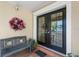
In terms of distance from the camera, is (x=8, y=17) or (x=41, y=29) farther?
(x=41, y=29)

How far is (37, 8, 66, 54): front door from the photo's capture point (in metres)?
2.23

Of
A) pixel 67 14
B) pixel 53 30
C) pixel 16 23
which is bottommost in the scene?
pixel 53 30

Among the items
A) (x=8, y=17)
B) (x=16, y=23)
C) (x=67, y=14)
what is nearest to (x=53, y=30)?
(x=67, y=14)

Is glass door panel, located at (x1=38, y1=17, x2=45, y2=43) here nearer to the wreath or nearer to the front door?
the front door

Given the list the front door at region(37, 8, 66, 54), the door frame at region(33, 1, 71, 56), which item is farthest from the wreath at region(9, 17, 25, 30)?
the front door at region(37, 8, 66, 54)

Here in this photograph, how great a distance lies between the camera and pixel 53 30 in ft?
8.38

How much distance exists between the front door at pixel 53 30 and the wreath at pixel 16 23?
2.01 feet

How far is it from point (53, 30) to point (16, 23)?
1.06 metres

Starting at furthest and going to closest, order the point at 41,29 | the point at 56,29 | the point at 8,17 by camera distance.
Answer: the point at 41,29 → the point at 56,29 → the point at 8,17

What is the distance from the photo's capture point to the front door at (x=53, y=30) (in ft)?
7.33

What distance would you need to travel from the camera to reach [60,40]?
2.33 meters

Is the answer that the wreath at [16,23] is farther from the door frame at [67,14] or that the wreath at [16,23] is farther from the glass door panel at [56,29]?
the glass door panel at [56,29]

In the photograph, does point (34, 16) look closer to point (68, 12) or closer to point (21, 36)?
point (21, 36)

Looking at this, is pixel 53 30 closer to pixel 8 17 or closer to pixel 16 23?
pixel 16 23
